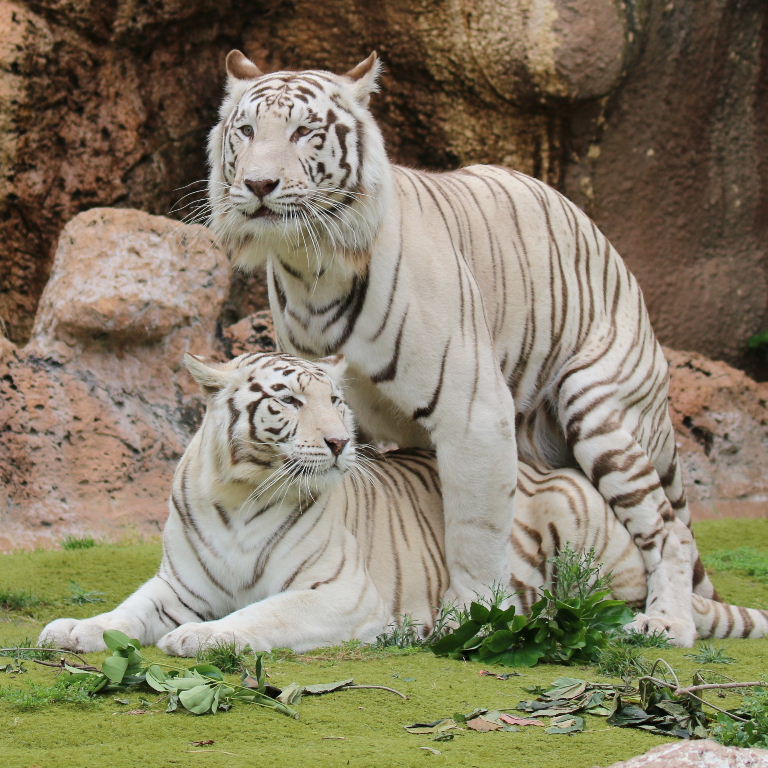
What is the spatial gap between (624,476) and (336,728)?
2.25m

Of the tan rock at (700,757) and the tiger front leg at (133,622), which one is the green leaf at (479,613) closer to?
the tiger front leg at (133,622)

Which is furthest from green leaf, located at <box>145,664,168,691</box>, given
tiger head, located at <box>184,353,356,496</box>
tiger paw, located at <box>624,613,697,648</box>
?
tiger paw, located at <box>624,613,697,648</box>

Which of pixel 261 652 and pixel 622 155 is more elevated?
pixel 622 155

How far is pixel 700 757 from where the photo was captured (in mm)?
2396

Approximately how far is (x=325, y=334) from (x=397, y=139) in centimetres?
423

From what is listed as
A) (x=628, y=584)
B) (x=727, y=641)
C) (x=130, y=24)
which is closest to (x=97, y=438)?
(x=130, y=24)

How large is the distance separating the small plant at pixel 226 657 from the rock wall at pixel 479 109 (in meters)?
4.44

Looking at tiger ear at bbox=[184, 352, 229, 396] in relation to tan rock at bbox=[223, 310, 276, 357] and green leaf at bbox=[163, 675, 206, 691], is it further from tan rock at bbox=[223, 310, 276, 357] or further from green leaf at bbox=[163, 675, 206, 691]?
tan rock at bbox=[223, 310, 276, 357]

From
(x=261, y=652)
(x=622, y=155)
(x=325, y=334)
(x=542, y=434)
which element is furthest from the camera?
Result: (x=622, y=155)

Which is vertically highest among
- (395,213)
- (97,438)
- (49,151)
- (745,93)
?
(745,93)

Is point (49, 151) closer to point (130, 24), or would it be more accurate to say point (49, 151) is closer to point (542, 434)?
point (130, 24)

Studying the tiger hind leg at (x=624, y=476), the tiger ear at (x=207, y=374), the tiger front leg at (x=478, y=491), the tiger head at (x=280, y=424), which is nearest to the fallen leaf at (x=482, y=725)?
the tiger head at (x=280, y=424)

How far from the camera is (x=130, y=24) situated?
7.58 m

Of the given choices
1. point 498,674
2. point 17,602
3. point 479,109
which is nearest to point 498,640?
point 498,674
